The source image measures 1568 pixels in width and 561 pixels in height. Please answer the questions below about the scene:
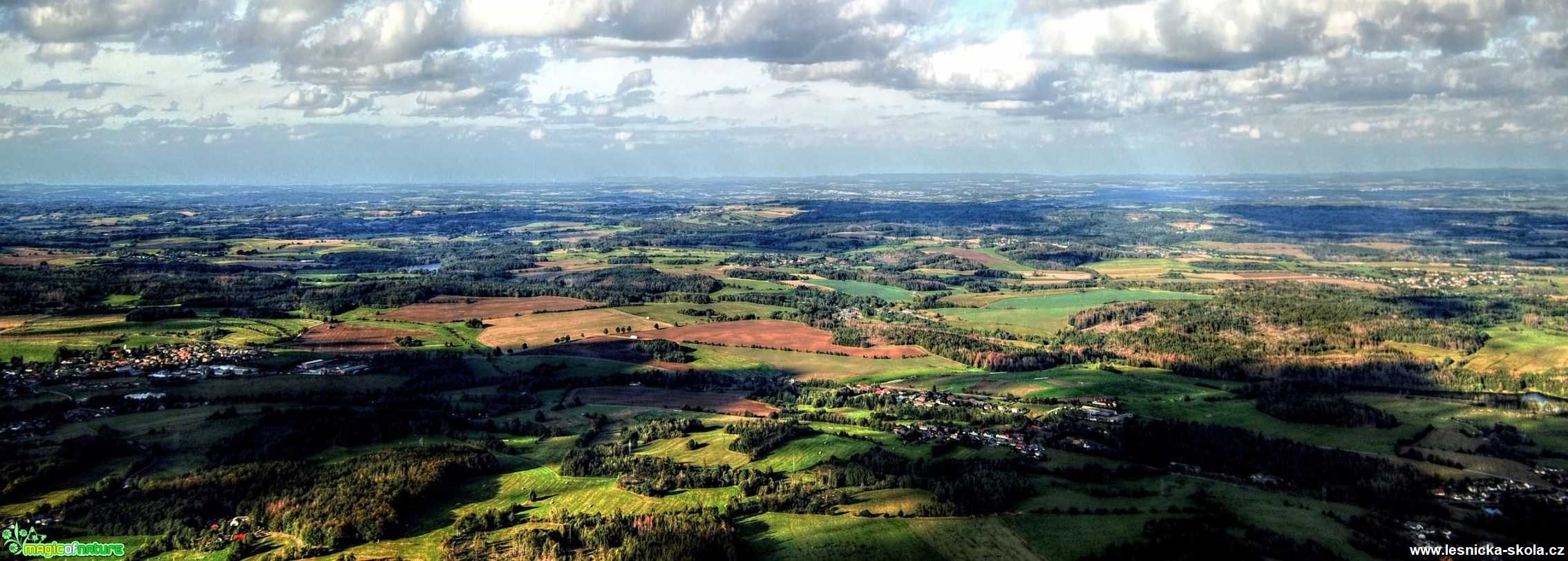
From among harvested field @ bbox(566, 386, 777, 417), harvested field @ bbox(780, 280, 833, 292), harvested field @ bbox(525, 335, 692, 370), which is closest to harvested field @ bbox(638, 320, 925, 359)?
harvested field @ bbox(525, 335, 692, 370)

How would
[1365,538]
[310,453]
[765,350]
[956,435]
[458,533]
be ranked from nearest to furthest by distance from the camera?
[1365,538], [458,533], [310,453], [956,435], [765,350]

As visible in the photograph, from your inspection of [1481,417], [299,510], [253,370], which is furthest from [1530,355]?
[253,370]

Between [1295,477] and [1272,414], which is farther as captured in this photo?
[1272,414]

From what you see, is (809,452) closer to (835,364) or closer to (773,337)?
(835,364)

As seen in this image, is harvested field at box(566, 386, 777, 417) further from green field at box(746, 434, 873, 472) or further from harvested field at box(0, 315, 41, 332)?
harvested field at box(0, 315, 41, 332)

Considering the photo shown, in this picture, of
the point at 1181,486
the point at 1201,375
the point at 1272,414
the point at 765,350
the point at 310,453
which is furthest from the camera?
the point at 765,350

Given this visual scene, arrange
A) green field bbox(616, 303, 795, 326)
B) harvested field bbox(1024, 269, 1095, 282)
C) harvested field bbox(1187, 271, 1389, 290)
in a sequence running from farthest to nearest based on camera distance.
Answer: harvested field bbox(1024, 269, 1095, 282) < harvested field bbox(1187, 271, 1389, 290) < green field bbox(616, 303, 795, 326)

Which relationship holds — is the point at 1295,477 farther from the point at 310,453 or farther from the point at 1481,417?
the point at 310,453
